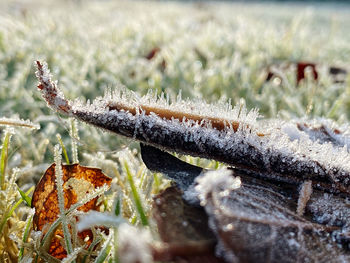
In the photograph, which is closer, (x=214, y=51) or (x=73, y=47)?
(x=73, y=47)

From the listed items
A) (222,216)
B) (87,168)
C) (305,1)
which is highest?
(222,216)


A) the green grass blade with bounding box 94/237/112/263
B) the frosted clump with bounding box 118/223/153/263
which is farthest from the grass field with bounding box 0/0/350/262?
the frosted clump with bounding box 118/223/153/263

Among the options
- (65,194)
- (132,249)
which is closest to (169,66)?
(65,194)

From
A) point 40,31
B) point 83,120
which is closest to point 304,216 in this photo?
point 83,120

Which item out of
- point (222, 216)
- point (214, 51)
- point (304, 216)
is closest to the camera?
point (222, 216)

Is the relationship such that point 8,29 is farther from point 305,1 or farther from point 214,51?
point 305,1

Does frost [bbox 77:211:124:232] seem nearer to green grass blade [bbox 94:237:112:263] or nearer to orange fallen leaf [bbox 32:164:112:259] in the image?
green grass blade [bbox 94:237:112:263]
